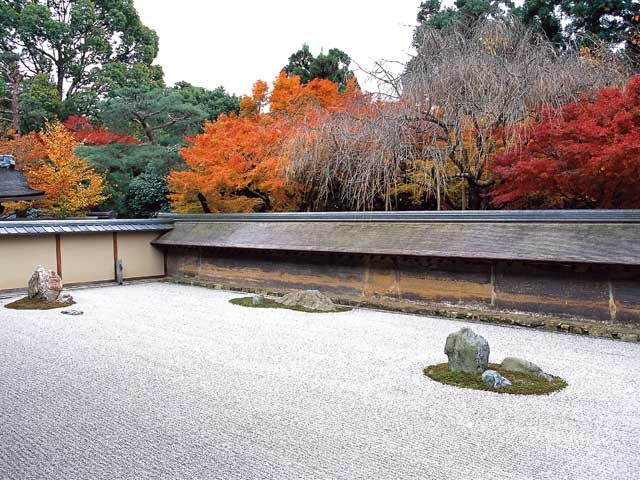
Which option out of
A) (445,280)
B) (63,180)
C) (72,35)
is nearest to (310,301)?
(445,280)

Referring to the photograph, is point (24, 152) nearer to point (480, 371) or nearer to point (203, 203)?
point (203, 203)

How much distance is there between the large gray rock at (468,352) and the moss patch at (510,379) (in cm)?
8

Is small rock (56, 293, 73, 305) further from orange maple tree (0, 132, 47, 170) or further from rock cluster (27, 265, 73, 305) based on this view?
orange maple tree (0, 132, 47, 170)

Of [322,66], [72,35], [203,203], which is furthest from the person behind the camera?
[72,35]

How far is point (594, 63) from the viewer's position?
1004 centimetres

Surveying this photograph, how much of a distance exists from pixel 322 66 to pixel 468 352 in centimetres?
2007

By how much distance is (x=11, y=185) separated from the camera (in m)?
13.2

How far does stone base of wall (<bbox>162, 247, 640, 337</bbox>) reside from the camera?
24.5 ft

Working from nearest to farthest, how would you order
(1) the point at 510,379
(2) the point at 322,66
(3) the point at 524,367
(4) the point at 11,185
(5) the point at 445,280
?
(1) the point at 510,379 < (3) the point at 524,367 < (5) the point at 445,280 < (4) the point at 11,185 < (2) the point at 322,66

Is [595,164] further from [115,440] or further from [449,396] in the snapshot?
[115,440]

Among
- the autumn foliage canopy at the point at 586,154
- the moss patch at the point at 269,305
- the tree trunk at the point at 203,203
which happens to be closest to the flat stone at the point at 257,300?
the moss patch at the point at 269,305

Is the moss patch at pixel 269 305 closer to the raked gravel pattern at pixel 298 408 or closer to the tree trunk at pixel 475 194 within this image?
the raked gravel pattern at pixel 298 408

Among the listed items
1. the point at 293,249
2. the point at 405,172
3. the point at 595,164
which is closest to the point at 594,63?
the point at 595,164

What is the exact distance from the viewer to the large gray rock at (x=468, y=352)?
552cm
